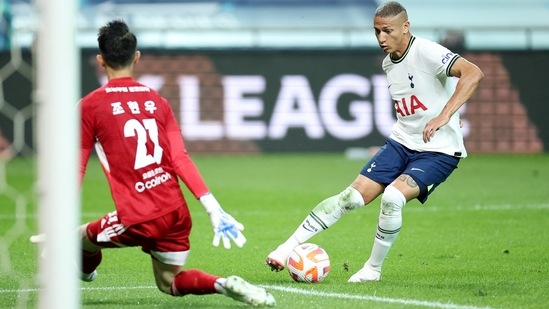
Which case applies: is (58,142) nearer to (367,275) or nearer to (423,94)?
(367,275)

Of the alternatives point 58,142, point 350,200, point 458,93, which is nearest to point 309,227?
point 350,200

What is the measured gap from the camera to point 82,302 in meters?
6.04

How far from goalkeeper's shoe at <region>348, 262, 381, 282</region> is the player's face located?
146 cm

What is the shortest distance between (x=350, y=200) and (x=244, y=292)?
1.77 metres

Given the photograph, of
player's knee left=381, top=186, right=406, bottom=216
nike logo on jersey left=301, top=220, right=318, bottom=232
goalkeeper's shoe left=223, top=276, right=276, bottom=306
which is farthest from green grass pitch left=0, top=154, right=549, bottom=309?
player's knee left=381, top=186, right=406, bottom=216

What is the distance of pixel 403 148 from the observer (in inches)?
283

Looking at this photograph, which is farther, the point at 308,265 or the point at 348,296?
Result: the point at 308,265

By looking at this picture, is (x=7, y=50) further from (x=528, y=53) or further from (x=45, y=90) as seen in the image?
(x=45, y=90)

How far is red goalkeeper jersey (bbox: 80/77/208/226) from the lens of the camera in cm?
546

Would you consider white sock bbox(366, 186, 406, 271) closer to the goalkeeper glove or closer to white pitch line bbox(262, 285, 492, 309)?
white pitch line bbox(262, 285, 492, 309)

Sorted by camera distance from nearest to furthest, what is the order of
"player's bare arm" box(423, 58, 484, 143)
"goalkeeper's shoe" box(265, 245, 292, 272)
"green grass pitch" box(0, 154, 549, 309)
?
1. "green grass pitch" box(0, 154, 549, 309)
2. "player's bare arm" box(423, 58, 484, 143)
3. "goalkeeper's shoe" box(265, 245, 292, 272)

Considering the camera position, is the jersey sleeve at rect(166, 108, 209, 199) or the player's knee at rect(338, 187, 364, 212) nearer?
the jersey sleeve at rect(166, 108, 209, 199)

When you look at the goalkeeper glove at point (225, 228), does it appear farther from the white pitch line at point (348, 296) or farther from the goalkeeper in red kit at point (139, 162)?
the white pitch line at point (348, 296)

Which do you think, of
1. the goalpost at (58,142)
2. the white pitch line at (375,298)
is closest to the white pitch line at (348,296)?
the white pitch line at (375,298)
